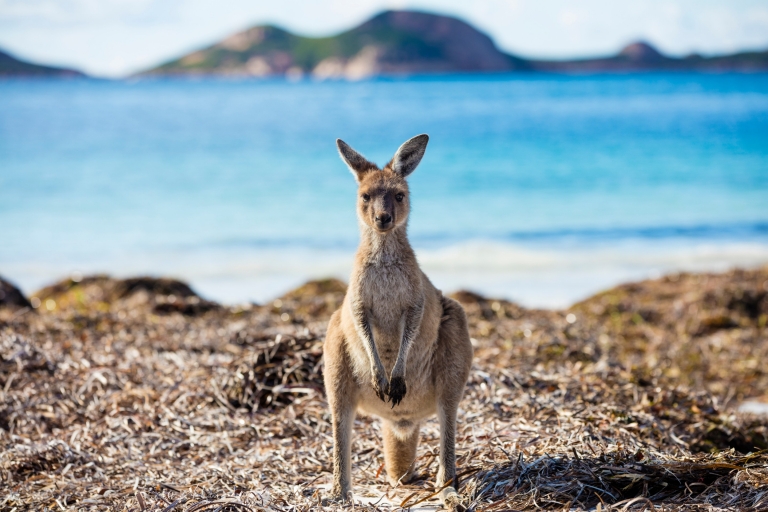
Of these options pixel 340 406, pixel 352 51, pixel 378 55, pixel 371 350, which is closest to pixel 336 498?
pixel 340 406

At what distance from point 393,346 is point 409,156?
0.88 meters

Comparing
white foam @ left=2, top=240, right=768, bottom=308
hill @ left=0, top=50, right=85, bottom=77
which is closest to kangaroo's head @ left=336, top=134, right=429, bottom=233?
white foam @ left=2, top=240, right=768, bottom=308

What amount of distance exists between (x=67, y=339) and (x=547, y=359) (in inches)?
144

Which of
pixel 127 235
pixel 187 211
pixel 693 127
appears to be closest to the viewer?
pixel 127 235

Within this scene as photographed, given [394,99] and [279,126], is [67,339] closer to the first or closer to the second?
[279,126]

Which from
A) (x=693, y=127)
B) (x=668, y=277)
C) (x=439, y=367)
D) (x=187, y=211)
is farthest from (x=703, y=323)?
(x=693, y=127)

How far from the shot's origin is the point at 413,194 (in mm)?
19562

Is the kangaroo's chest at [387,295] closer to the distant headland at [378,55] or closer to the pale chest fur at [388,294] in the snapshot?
the pale chest fur at [388,294]

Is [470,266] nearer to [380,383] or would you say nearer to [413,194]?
[413,194]

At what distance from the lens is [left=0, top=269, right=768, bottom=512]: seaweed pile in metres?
3.46

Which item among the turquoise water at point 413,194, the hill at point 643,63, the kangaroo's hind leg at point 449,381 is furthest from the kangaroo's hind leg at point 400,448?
the hill at point 643,63

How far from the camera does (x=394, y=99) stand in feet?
200

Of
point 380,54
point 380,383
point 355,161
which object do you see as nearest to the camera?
point 380,383

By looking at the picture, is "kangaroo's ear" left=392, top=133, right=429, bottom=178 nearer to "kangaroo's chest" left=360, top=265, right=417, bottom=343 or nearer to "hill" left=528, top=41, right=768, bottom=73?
"kangaroo's chest" left=360, top=265, right=417, bottom=343
